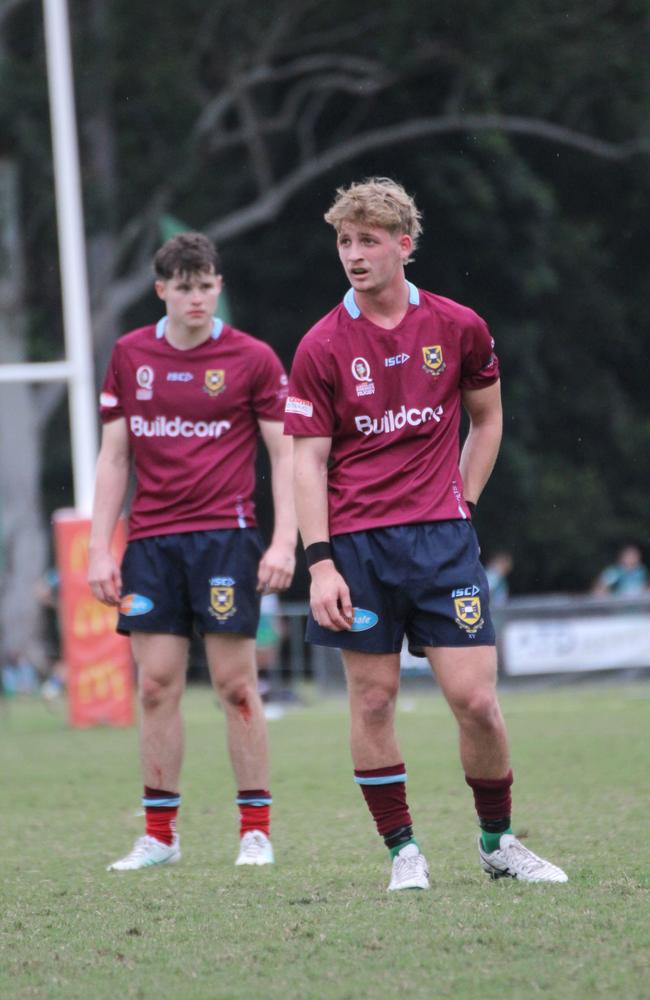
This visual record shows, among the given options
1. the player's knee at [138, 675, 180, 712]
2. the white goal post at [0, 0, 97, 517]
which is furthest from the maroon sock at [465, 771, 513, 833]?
the white goal post at [0, 0, 97, 517]

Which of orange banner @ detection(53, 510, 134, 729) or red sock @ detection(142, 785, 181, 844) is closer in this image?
red sock @ detection(142, 785, 181, 844)

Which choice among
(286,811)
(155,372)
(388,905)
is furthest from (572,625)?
(388,905)

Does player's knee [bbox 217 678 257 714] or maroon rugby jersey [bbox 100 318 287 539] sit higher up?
maroon rugby jersey [bbox 100 318 287 539]

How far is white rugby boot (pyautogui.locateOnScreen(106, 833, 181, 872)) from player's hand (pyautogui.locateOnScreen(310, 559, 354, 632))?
152 centimetres

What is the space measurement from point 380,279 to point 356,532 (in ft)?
2.46

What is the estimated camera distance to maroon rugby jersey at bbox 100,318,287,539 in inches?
246

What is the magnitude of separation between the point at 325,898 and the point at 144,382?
6.93 feet

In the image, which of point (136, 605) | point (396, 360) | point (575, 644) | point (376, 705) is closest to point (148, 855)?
point (136, 605)

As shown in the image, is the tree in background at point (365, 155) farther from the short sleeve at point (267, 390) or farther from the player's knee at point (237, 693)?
the player's knee at point (237, 693)

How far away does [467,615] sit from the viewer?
507 centimetres

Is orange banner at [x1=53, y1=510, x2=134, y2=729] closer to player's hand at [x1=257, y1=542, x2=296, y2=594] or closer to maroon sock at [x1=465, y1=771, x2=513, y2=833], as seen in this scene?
player's hand at [x1=257, y1=542, x2=296, y2=594]

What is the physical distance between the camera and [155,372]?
249 inches

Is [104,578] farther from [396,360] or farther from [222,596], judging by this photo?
[396,360]

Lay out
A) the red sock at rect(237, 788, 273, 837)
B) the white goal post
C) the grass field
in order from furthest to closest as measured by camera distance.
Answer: the white goal post → the red sock at rect(237, 788, 273, 837) → the grass field
